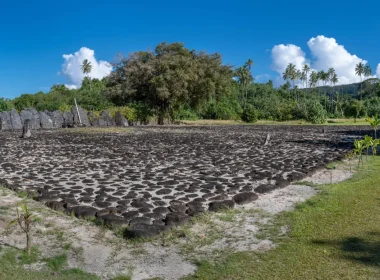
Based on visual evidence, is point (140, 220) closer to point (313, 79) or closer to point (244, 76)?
point (244, 76)

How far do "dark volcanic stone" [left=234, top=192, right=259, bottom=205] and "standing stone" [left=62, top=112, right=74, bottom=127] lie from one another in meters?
28.9

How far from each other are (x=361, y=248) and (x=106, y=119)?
33.1 meters

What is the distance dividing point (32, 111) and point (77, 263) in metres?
31.5

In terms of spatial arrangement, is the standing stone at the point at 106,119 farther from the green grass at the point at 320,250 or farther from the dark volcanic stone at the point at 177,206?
the green grass at the point at 320,250

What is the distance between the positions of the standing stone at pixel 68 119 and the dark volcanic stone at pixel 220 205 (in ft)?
95.6

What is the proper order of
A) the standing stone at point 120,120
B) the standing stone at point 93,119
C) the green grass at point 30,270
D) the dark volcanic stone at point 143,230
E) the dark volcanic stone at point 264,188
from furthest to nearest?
the standing stone at point 120,120, the standing stone at point 93,119, the dark volcanic stone at point 264,188, the dark volcanic stone at point 143,230, the green grass at point 30,270

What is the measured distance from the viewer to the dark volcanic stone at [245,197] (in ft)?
20.7

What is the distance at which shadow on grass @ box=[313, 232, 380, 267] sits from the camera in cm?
398

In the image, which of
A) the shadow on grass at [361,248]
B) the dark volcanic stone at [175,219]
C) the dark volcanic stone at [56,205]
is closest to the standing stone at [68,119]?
the dark volcanic stone at [56,205]

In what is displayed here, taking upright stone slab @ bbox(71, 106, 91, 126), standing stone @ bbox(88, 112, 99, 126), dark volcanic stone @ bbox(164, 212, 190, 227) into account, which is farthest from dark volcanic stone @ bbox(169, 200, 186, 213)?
standing stone @ bbox(88, 112, 99, 126)

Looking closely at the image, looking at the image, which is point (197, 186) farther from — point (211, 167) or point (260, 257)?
point (260, 257)

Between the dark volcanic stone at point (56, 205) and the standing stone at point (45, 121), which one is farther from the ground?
the standing stone at point (45, 121)

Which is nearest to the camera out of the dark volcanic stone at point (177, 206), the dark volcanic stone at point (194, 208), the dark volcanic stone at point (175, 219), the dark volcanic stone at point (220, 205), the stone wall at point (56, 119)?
the dark volcanic stone at point (175, 219)

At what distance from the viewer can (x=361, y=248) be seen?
4262 mm
